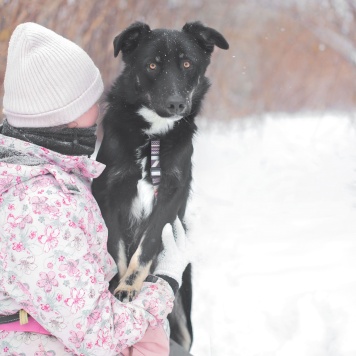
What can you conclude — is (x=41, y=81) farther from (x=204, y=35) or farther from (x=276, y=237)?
(x=276, y=237)

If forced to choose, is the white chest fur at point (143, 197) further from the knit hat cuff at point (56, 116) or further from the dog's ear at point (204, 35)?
the knit hat cuff at point (56, 116)

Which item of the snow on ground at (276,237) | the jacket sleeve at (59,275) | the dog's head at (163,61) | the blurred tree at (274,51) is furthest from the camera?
the blurred tree at (274,51)

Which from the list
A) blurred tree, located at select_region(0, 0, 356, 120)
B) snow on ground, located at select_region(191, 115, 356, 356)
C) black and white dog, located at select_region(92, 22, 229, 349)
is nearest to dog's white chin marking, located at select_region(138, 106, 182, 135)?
black and white dog, located at select_region(92, 22, 229, 349)

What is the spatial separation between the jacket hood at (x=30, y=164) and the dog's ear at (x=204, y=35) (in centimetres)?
147

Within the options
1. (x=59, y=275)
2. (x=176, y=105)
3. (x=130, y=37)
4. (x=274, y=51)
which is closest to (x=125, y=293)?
(x=176, y=105)

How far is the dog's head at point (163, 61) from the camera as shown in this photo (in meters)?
2.89

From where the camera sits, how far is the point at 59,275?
142 cm

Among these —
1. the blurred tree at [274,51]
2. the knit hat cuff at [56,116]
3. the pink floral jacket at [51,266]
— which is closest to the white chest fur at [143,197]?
the knit hat cuff at [56,116]

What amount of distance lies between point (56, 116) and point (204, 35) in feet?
4.99

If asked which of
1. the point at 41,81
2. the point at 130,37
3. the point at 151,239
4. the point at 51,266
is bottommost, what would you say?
the point at 151,239

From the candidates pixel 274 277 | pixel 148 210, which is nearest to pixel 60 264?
pixel 148 210

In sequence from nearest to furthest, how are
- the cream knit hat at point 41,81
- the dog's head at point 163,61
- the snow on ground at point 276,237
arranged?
the cream knit hat at point 41,81 < the dog's head at point 163,61 < the snow on ground at point 276,237

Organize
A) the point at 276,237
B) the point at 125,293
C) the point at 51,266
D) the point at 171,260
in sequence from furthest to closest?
the point at 276,237, the point at 125,293, the point at 171,260, the point at 51,266

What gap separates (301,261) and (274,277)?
366mm
